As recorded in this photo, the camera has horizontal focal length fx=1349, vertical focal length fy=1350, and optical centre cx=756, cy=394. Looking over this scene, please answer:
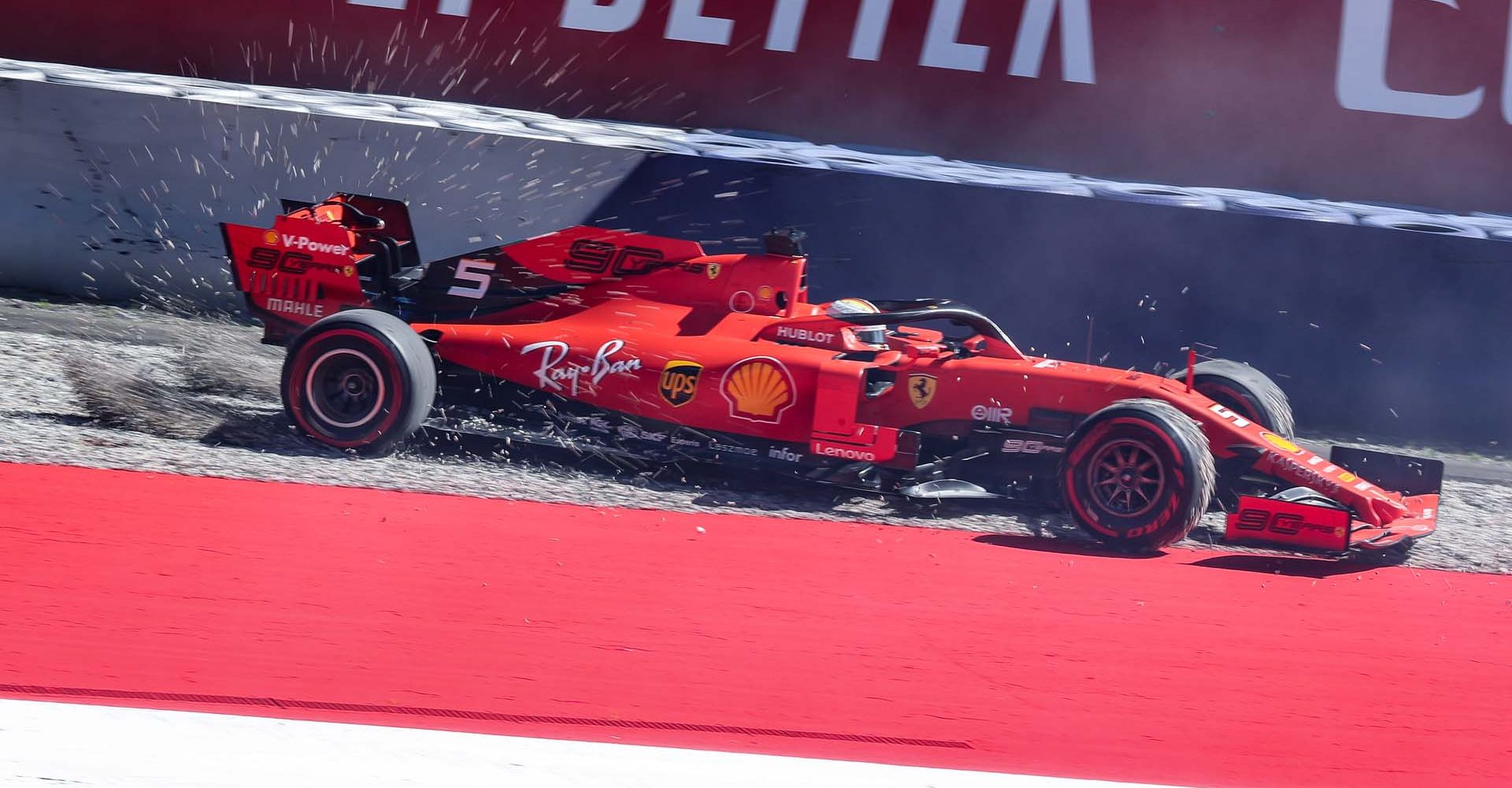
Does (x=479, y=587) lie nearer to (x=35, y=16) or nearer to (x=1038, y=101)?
(x=1038, y=101)

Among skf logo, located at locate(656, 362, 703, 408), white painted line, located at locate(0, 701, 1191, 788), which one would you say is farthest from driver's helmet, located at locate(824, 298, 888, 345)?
white painted line, located at locate(0, 701, 1191, 788)

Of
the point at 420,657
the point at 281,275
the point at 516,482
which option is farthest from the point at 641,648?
the point at 281,275

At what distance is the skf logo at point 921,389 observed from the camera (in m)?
6.77

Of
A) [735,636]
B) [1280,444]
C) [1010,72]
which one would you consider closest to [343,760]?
[735,636]

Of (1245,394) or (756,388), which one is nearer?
(756,388)

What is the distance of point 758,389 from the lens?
663 cm

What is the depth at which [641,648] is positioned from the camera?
4.23 meters

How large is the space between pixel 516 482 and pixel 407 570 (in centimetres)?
159

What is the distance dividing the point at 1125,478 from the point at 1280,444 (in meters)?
0.92

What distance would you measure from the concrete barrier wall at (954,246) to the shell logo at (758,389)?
105 inches

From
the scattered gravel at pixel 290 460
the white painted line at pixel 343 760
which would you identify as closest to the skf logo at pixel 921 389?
the scattered gravel at pixel 290 460

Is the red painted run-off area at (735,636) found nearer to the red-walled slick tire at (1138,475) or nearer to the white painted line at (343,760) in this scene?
the white painted line at (343,760)

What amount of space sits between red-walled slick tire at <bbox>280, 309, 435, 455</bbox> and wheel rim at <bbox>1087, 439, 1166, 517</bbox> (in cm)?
322

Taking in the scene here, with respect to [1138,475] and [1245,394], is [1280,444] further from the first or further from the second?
[1138,475]
